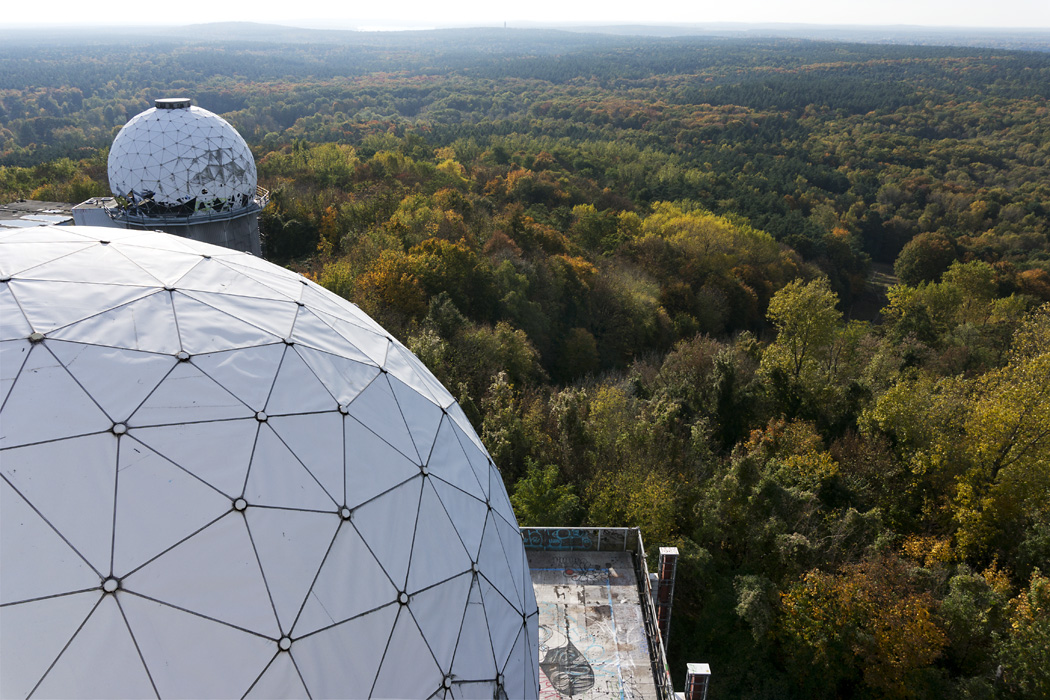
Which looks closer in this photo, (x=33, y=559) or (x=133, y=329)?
(x=33, y=559)

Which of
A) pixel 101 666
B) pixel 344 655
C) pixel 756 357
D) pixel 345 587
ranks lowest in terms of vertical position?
pixel 756 357

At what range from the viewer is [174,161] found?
34.2 m

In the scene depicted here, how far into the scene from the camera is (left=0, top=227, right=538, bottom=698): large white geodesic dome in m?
7.18

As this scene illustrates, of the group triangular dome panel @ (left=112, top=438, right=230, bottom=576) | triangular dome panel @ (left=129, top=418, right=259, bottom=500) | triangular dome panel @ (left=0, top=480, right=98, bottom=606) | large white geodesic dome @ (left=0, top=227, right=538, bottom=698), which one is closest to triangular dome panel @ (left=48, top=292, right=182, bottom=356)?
large white geodesic dome @ (left=0, top=227, right=538, bottom=698)

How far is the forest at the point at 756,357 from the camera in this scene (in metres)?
23.8

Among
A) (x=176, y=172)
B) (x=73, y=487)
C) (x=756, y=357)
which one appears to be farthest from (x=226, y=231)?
(x=756, y=357)

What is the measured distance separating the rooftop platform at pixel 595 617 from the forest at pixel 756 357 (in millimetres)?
4627

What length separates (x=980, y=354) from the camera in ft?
150

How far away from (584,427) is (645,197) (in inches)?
2592

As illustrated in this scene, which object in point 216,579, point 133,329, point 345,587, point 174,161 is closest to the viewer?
point 216,579

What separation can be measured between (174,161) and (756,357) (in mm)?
42332

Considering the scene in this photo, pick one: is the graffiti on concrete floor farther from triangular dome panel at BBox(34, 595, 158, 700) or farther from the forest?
triangular dome panel at BBox(34, 595, 158, 700)

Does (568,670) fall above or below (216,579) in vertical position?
below

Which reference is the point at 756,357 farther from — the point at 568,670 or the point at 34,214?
the point at 34,214
